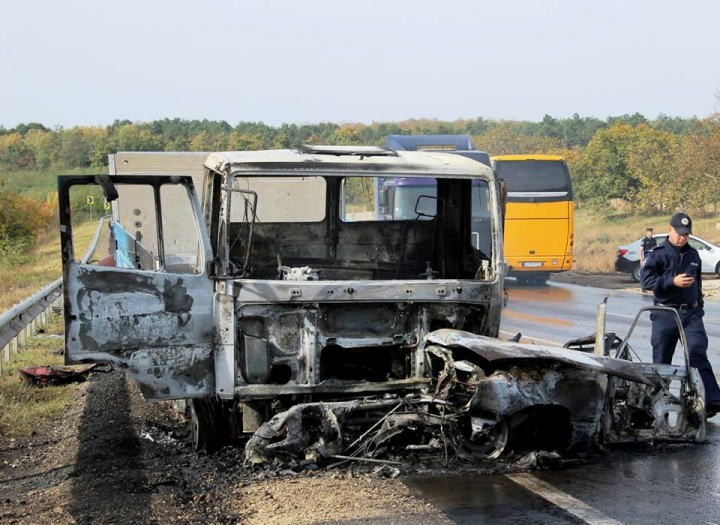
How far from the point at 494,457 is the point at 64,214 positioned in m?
3.53

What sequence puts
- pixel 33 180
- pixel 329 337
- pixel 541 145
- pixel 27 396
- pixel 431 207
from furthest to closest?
1. pixel 33 180
2. pixel 541 145
3. pixel 27 396
4. pixel 431 207
5. pixel 329 337

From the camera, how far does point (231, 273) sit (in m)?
7.04

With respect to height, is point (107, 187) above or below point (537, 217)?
above

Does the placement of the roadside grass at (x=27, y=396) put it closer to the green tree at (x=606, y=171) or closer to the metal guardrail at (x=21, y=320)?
the metal guardrail at (x=21, y=320)

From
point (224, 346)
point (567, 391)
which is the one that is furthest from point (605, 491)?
point (224, 346)

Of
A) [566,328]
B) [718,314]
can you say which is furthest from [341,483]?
[718,314]

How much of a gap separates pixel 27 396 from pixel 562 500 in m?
6.25

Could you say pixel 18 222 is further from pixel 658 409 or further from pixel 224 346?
pixel 658 409

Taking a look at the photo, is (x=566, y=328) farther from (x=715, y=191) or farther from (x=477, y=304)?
(x=715, y=191)

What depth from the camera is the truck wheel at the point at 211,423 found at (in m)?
7.13

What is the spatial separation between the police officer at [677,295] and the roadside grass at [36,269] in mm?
14159

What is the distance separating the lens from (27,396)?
981 centimetres

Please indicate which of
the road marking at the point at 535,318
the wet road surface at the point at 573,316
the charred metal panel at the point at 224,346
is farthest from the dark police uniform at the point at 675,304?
the road marking at the point at 535,318

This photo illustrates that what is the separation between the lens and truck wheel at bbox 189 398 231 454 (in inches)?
281
